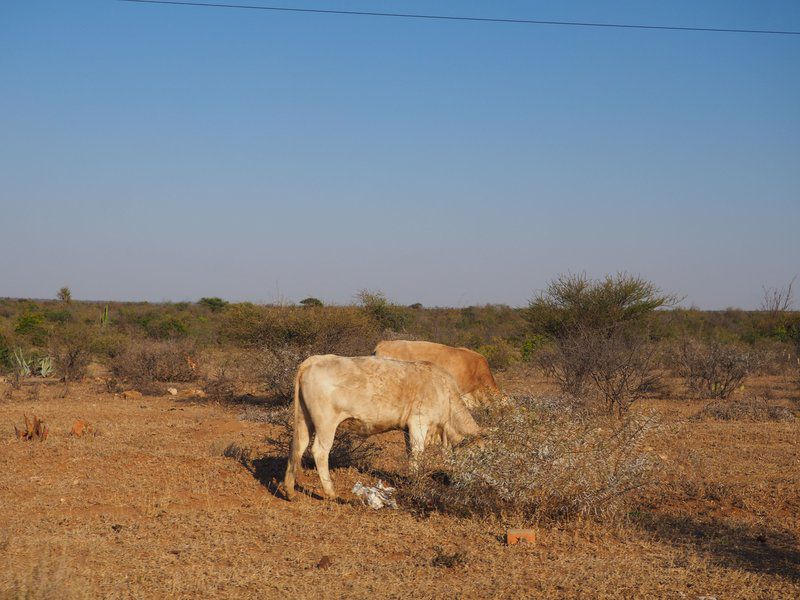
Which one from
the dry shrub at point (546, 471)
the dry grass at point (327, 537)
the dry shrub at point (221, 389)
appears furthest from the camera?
the dry shrub at point (221, 389)

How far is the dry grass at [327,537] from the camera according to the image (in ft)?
19.2

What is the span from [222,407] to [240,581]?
1158 cm

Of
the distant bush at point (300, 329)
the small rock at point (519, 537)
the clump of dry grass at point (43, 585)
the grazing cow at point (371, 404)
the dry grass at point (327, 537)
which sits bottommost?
the dry grass at point (327, 537)

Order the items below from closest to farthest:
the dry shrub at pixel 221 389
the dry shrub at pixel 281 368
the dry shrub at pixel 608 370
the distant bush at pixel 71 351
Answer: the dry shrub at pixel 608 370 → the dry shrub at pixel 281 368 → the dry shrub at pixel 221 389 → the distant bush at pixel 71 351

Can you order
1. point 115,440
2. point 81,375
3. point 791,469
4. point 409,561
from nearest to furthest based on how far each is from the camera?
point 409,561 < point 791,469 < point 115,440 < point 81,375

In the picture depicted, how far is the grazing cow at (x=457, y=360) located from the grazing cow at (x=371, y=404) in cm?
422

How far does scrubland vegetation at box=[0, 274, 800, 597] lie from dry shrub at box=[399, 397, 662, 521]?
2 centimetres

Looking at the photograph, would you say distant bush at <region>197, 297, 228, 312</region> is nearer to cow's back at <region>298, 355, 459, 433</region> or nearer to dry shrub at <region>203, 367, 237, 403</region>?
dry shrub at <region>203, 367, 237, 403</region>

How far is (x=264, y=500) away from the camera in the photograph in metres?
8.38

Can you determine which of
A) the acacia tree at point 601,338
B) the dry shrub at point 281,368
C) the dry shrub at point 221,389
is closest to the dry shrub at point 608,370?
the acacia tree at point 601,338

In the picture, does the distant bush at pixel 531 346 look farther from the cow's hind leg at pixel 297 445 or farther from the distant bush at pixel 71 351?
the cow's hind leg at pixel 297 445

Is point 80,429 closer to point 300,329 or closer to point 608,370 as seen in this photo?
point 300,329

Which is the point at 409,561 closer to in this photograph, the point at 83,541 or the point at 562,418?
the point at 562,418

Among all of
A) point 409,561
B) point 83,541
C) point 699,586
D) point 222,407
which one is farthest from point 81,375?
point 699,586
